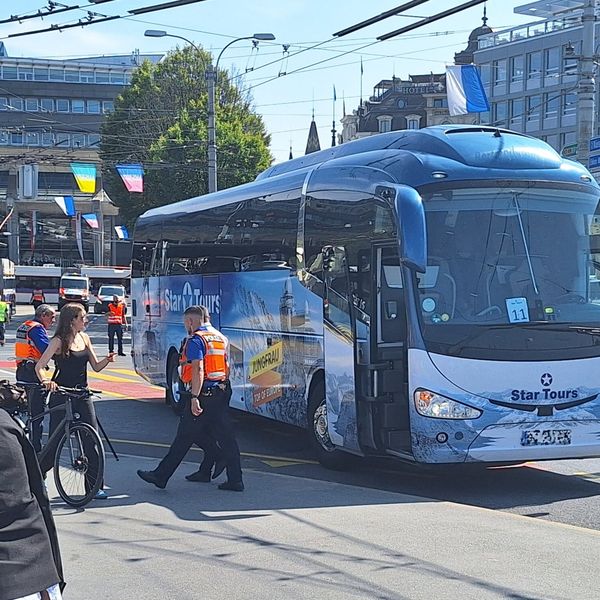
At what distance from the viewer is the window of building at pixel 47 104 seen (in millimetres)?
87938

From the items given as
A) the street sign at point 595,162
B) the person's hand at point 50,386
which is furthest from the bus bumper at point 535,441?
the street sign at point 595,162

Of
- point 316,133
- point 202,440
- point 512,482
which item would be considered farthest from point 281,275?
point 316,133

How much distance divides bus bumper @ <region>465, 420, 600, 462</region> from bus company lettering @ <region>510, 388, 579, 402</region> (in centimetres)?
22

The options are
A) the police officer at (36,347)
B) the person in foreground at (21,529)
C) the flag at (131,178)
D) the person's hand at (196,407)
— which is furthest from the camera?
the flag at (131,178)

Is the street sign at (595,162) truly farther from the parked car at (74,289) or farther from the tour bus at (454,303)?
the parked car at (74,289)

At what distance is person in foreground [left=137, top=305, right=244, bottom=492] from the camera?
9.34m

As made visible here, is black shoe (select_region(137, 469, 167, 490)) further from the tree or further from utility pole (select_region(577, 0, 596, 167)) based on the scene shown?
the tree

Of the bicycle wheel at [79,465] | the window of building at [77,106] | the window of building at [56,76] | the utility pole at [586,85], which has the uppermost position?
the window of building at [56,76]

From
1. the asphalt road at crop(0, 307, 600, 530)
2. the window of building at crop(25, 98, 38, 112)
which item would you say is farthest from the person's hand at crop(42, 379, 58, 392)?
the window of building at crop(25, 98, 38, 112)

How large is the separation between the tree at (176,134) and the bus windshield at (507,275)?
124 feet

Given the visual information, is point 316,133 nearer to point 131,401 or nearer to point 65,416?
point 131,401

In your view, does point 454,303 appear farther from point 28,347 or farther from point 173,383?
point 173,383

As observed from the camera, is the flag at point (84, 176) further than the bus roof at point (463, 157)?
Yes

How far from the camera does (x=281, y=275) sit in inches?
475
